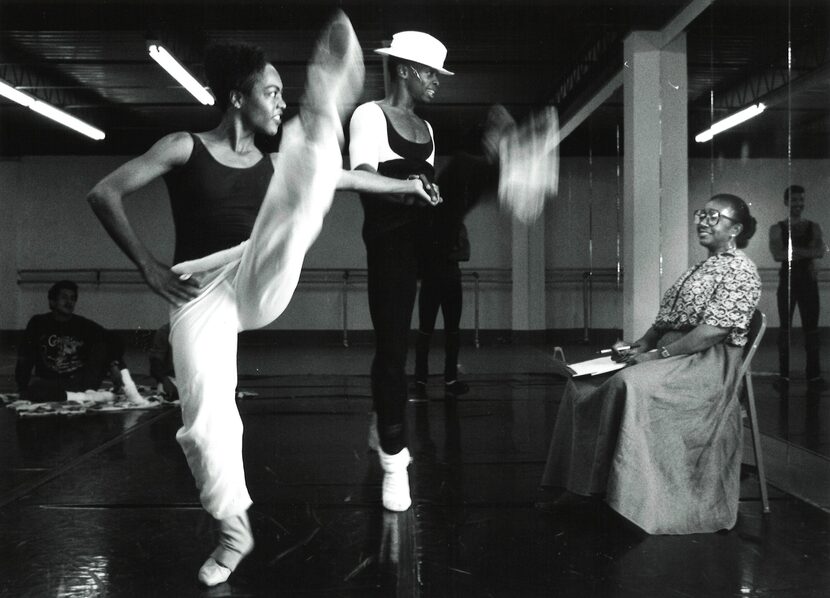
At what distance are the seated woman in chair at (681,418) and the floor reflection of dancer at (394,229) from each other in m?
0.55

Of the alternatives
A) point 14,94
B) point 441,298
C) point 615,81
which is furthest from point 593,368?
point 14,94

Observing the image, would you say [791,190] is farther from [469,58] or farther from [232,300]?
[469,58]

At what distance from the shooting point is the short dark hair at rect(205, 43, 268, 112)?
7.07 feet

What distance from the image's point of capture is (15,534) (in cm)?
245

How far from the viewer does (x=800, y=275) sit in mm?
3521

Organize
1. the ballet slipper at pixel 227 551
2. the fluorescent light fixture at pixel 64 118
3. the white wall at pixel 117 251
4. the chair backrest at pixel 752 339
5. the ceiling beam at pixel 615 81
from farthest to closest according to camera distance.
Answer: the white wall at pixel 117 251, the fluorescent light fixture at pixel 64 118, the ceiling beam at pixel 615 81, the chair backrest at pixel 752 339, the ballet slipper at pixel 227 551

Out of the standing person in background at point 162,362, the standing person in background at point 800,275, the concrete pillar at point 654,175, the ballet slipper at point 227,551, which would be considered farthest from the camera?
the concrete pillar at point 654,175

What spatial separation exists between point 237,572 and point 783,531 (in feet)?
5.20

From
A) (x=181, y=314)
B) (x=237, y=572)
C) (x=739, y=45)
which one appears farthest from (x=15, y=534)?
(x=739, y=45)

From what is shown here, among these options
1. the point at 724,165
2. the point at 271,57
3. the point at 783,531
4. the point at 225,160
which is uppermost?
the point at 271,57

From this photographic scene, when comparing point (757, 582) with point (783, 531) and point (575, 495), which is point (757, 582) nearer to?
point (783, 531)

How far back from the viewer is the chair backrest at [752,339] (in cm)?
269

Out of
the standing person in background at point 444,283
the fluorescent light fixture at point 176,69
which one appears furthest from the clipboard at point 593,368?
the fluorescent light fixture at point 176,69

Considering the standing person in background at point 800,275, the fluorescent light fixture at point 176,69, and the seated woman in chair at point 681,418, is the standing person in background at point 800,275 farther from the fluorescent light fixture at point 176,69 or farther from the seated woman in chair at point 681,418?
the fluorescent light fixture at point 176,69
